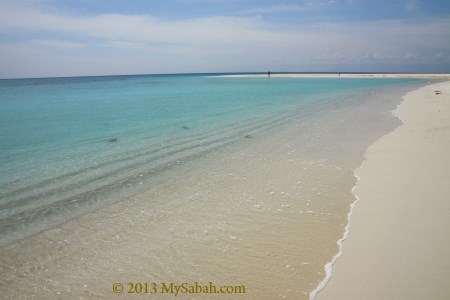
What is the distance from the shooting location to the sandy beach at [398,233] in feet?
12.8

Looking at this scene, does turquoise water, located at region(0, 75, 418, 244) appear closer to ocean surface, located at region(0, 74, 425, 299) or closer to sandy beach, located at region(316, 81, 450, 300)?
ocean surface, located at region(0, 74, 425, 299)

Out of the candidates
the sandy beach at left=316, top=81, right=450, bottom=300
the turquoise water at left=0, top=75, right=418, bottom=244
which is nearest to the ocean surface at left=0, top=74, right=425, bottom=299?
the turquoise water at left=0, top=75, right=418, bottom=244

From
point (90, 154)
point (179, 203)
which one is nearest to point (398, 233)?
point (179, 203)

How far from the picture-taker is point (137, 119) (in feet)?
63.0

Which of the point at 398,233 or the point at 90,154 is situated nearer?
the point at 398,233

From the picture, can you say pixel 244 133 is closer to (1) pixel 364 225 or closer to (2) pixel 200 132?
(2) pixel 200 132

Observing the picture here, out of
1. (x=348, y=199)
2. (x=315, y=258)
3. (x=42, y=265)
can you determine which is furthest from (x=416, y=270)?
(x=42, y=265)

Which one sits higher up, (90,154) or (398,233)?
(90,154)

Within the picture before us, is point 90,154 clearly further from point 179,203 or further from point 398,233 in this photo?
point 398,233

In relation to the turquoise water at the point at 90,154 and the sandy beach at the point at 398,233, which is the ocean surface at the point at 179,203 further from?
the sandy beach at the point at 398,233

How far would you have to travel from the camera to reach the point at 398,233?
5156 mm

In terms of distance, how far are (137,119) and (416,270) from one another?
1769 cm

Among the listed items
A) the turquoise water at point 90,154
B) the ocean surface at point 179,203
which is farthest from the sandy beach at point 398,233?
the turquoise water at point 90,154

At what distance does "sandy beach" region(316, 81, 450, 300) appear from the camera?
3.89 m
